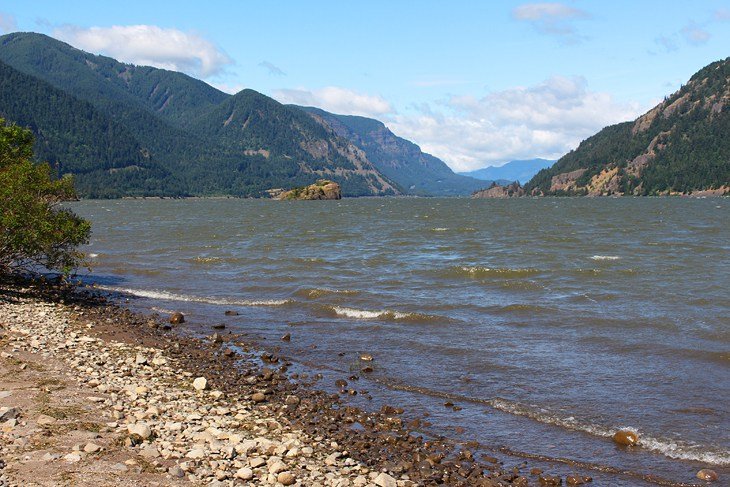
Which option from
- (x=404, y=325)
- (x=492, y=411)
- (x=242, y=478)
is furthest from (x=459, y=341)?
(x=242, y=478)

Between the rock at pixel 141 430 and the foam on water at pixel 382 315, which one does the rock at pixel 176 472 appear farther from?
the foam on water at pixel 382 315

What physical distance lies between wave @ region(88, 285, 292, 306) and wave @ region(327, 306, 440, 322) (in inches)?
153

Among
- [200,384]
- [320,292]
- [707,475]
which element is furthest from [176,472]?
[320,292]

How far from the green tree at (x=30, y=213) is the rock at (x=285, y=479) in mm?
20815

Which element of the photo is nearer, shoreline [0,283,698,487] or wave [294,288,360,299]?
shoreline [0,283,698,487]

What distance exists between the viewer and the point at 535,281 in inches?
1492

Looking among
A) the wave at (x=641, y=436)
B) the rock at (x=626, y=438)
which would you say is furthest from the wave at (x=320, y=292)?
the rock at (x=626, y=438)

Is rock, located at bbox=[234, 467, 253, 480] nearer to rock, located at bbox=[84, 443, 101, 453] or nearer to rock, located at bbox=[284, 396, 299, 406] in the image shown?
rock, located at bbox=[84, 443, 101, 453]

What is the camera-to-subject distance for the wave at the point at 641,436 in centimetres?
1316

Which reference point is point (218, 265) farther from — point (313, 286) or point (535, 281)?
point (535, 281)

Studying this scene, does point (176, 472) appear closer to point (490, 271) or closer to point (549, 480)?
point (549, 480)

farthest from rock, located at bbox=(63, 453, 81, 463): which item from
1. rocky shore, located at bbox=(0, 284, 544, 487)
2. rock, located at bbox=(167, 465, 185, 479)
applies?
rock, located at bbox=(167, 465, 185, 479)

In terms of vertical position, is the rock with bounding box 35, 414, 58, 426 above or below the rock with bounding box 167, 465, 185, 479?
above

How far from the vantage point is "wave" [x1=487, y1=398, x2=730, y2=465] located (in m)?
13.2
